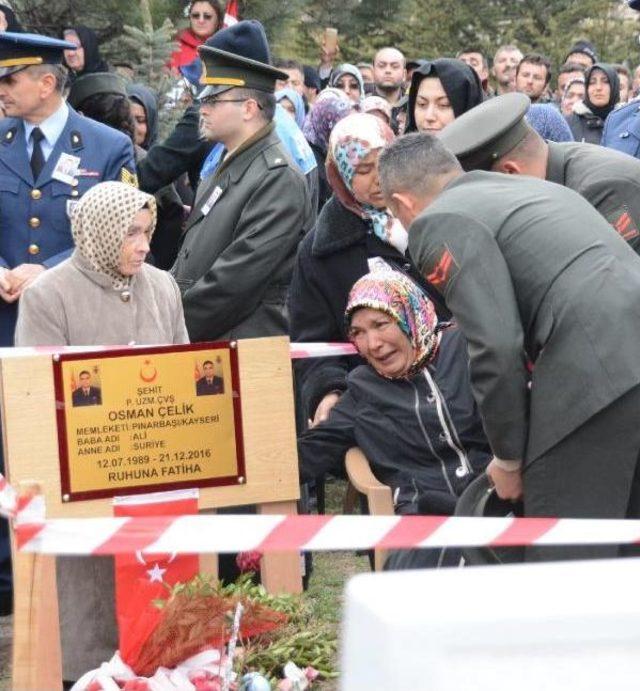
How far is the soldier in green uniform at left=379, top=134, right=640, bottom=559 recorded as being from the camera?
164 inches

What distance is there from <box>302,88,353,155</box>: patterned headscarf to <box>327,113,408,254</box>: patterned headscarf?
2.66 metres

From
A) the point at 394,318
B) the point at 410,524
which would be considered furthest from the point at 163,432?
the point at 410,524

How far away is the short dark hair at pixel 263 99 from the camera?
6.49 m

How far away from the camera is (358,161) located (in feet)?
19.8

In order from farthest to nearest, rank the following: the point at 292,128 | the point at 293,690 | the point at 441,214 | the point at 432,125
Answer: the point at 292,128
the point at 432,125
the point at 293,690
the point at 441,214

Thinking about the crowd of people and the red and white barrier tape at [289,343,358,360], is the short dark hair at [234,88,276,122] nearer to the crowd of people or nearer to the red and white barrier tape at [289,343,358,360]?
the crowd of people

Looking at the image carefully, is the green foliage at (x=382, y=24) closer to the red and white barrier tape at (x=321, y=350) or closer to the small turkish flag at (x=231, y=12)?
the small turkish flag at (x=231, y=12)

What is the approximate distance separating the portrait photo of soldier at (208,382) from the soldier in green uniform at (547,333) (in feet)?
3.37

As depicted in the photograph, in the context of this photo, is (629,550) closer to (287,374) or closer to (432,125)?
(287,374)

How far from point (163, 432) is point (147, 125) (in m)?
4.79

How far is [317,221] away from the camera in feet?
20.8

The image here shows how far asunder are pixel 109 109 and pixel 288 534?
4940mm

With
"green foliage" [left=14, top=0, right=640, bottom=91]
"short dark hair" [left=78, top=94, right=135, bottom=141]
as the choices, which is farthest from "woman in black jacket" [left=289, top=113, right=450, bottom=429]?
"green foliage" [left=14, top=0, right=640, bottom=91]

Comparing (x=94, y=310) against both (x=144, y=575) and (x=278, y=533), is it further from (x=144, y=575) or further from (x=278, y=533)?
(x=278, y=533)
